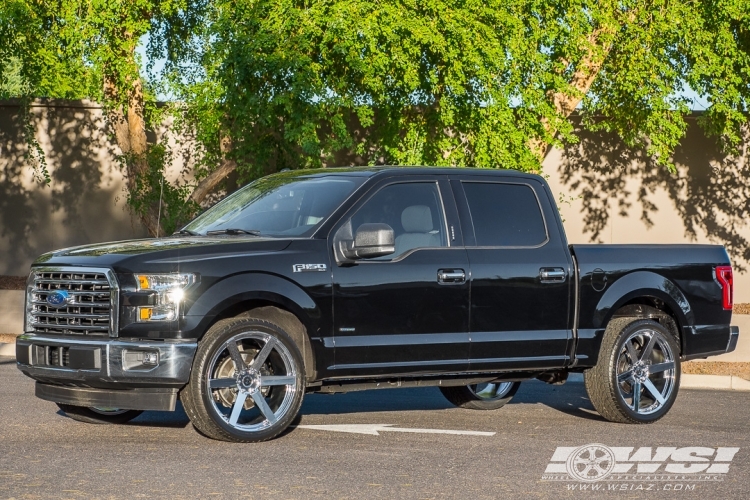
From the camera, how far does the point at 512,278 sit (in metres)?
9.59

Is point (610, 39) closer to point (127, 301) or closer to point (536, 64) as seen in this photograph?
point (536, 64)

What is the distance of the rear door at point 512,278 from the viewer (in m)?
9.46

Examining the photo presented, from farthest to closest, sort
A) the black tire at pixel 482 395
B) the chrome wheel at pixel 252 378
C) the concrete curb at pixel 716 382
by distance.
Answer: the concrete curb at pixel 716 382
the black tire at pixel 482 395
the chrome wheel at pixel 252 378

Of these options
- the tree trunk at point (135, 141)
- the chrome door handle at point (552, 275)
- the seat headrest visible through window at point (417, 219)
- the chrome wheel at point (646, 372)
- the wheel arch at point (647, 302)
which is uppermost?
the tree trunk at point (135, 141)

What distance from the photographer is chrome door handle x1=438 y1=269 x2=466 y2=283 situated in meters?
9.24

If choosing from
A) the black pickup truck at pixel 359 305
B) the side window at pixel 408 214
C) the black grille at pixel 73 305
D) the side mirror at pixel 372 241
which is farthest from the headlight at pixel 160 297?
the side window at pixel 408 214

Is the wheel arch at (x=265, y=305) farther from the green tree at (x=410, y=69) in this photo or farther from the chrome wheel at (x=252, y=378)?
the green tree at (x=410, y=69)

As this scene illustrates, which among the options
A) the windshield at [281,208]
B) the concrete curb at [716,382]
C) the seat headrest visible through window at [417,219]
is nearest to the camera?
the windshield at [281,208]

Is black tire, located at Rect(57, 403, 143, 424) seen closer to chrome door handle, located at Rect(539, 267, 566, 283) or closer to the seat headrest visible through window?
the seat headrest visible through window

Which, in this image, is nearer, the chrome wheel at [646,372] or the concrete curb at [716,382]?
the chrome wheel at [646,372]

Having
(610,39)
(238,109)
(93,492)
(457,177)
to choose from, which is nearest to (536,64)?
(610,39)

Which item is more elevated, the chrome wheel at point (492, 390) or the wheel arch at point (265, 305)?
the wheel arch at point (265, 305)

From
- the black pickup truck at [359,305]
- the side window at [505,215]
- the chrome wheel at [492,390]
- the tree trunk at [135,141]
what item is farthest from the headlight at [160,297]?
the tree trunk at [135,141]

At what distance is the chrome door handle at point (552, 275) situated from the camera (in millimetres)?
9734
